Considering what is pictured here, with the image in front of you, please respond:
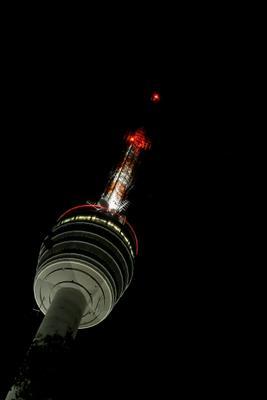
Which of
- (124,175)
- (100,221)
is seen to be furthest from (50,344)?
(124,175)

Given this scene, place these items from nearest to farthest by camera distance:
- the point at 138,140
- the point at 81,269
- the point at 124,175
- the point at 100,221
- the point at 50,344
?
1. the point at 50,344
2. the point at 81,269
3. the point at 100,221
4. the point at 124,175
5. the point at 138,140

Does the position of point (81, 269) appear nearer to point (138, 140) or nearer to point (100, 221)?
point (100, 221)

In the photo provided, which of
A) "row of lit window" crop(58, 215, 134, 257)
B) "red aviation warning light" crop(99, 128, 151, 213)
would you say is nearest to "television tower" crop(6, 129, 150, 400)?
"row of lit window" crop(58, 215, 134, 257)

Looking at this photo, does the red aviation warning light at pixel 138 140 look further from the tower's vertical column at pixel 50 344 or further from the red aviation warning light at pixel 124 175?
the tower's vertical column at pixel 50 344

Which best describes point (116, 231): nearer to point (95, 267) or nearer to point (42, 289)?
point (95, 267)

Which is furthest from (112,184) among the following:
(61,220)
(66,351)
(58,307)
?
(66,351)

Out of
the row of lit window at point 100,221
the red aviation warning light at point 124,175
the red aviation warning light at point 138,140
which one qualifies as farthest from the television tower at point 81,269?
the red aviation warning light at point 138,140

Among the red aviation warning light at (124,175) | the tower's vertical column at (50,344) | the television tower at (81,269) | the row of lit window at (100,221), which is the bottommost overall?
the tower's vertical column at (50,344)
